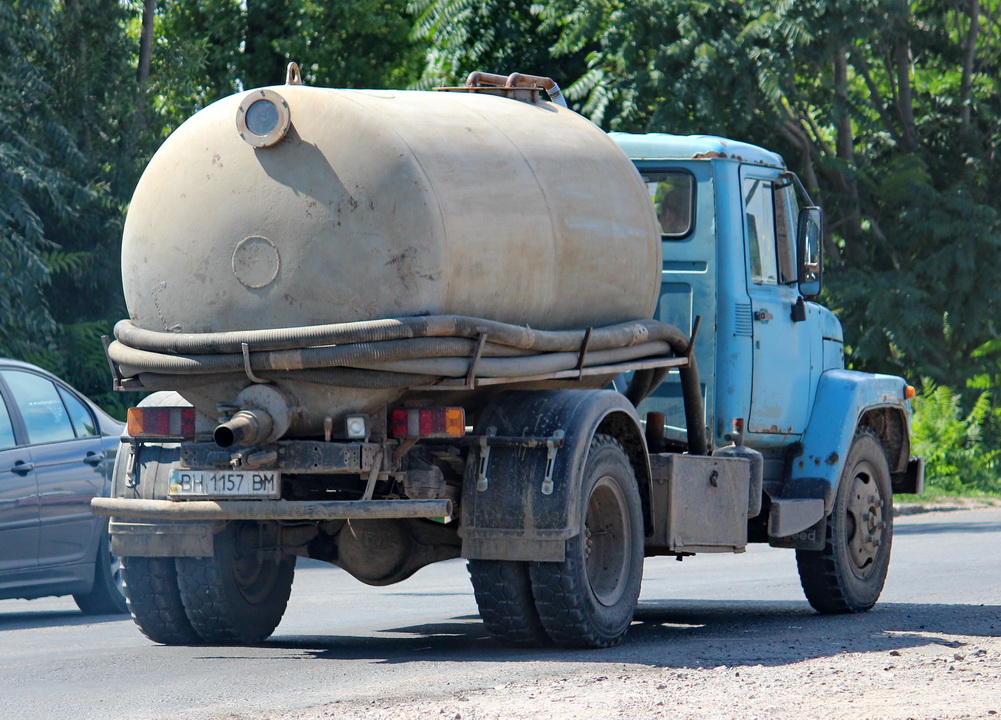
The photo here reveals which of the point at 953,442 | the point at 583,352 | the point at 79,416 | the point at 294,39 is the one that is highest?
the point at 294,39

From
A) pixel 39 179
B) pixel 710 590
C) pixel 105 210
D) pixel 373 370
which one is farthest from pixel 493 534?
pixel 105 210

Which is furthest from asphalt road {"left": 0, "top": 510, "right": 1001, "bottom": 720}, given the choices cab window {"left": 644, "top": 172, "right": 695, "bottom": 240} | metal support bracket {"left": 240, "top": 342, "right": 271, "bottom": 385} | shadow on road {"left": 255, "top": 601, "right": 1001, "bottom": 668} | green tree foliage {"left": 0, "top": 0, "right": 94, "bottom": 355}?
green tree foliage {"left": 0, "top": 0, "right": 94, "bottom": 355}

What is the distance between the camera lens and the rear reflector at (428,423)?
7.41 m

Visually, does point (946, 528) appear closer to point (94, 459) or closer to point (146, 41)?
point (94, 459)

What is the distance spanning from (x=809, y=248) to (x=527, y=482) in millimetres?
3463

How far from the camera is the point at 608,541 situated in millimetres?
8242

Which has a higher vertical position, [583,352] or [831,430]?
[583,352]

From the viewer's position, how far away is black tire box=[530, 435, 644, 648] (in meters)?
7.61

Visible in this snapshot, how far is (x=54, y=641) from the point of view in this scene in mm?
9109

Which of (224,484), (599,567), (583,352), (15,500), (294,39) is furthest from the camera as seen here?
(294,39)

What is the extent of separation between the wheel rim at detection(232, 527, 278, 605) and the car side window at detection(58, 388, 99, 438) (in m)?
2.47

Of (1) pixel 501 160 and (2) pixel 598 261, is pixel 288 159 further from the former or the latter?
(2) pixel 598 261

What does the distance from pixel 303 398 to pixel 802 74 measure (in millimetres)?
15216

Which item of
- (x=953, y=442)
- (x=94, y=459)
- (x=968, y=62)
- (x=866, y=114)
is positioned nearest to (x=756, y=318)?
(x=94, y=459)
